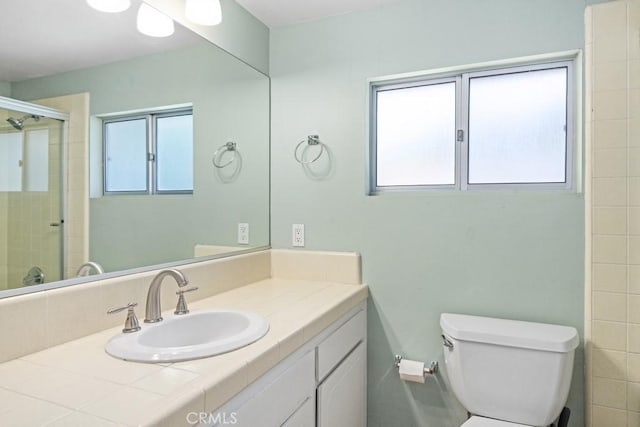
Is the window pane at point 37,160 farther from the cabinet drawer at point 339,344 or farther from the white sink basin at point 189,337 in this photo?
the cabinet drawer at point 339,344

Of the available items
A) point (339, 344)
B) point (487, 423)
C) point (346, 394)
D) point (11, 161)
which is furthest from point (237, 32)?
point (487, 423)

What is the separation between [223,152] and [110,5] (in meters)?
0.79

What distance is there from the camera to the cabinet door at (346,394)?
4.75 feet

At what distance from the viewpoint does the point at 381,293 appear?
6.28 feet

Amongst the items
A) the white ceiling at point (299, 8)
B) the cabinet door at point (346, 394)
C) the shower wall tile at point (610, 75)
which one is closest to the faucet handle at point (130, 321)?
the cabinet door at point (346, 394)

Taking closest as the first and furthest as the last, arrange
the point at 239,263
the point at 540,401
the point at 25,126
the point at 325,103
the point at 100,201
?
the point at 25,126, the point at 100,201, the point at 540,401, the point at 239,263, the point at 325,103

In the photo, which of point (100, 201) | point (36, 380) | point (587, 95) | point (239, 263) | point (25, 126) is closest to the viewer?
point (36, 380)

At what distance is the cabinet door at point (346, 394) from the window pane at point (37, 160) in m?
1.14

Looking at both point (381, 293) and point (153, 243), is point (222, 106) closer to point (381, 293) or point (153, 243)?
point (153, 243)

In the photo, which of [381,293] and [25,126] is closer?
[25,126]

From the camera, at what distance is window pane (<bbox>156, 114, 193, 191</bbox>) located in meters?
1.58

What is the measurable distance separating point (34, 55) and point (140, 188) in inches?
21.3

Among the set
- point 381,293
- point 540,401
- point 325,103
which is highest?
point 325,103

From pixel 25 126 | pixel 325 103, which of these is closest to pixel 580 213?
pixel 325 103
